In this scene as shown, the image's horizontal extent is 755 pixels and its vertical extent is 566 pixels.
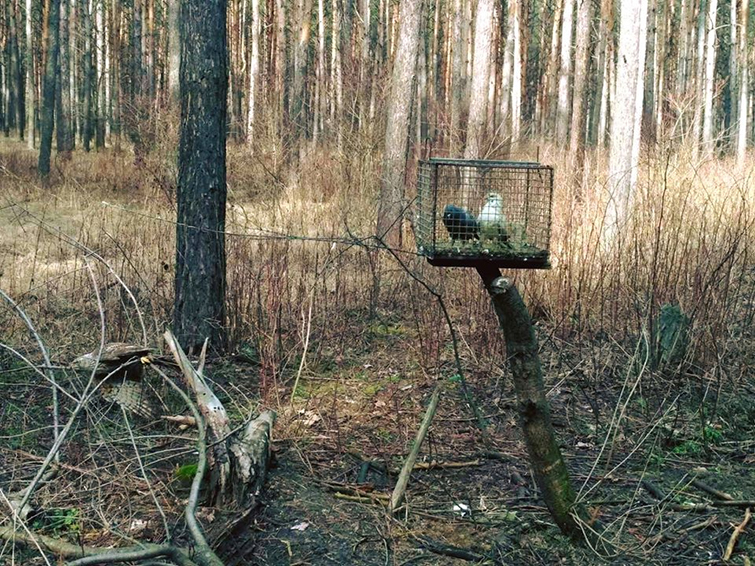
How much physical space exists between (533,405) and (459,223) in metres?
0.86

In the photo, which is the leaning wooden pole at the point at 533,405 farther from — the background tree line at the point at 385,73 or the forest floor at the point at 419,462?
the background tree line at the point at 385,73

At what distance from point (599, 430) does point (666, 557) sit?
1.49 meters

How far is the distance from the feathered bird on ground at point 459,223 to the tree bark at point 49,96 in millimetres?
14660

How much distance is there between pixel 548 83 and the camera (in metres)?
33.2

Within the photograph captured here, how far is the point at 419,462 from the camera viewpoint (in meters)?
4.59

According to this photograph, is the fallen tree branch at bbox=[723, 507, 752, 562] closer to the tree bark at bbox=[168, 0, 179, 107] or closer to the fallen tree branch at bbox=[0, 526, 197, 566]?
the fallen tree branch at bbox=[0, 526, 197, 566]

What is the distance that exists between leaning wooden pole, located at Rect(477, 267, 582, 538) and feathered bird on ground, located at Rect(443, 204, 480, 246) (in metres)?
0.15

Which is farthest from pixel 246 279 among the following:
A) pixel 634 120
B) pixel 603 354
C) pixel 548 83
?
pixel 548 83

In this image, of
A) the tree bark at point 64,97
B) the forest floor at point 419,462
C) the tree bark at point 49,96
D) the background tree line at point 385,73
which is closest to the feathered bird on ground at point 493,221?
the forest floor at point 419,462

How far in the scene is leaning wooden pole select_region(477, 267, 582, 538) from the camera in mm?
3457

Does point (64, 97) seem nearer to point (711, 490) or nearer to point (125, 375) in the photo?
point (125, 375)

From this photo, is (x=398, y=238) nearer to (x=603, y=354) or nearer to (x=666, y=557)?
(x=603, y=354)

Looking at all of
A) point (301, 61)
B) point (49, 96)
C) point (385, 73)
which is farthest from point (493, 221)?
point (301, 61)

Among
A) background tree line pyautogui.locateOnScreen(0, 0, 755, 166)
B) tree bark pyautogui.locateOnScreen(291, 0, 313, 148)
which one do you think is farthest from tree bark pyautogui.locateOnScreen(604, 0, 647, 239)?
tree bark pyautogui.locateOnScreen(291, 0, 313, 148)
